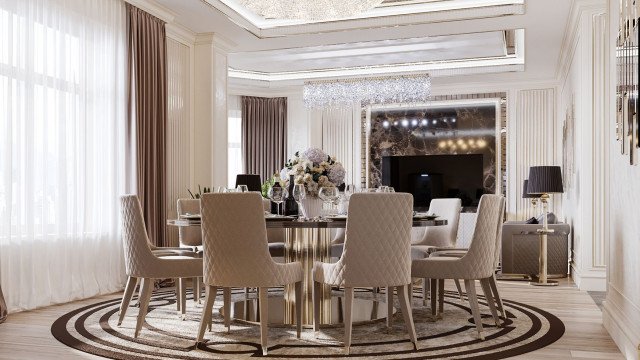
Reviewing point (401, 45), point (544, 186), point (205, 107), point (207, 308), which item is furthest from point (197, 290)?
point (401, 45)

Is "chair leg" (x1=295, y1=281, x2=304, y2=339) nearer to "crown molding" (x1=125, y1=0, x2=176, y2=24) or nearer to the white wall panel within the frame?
the white wall panel

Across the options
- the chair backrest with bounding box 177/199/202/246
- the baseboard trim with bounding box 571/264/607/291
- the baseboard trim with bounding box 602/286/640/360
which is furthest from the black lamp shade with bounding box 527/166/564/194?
the chair backrest with bounding box 177/199/202/246

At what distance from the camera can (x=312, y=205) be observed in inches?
173

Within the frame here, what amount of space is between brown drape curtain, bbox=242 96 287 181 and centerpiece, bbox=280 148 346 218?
6.08 metres

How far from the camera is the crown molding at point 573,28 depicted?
5.99m

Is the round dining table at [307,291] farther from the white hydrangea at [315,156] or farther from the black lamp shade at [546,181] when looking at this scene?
the black lamp shade at [546,181]

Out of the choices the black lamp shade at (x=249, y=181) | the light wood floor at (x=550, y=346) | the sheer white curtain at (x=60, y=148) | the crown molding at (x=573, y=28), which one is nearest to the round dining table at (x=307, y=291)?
the light wood floor at (x=550, y=346)

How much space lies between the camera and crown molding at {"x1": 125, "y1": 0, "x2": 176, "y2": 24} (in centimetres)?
618

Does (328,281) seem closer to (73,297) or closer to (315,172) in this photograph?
(315,172)

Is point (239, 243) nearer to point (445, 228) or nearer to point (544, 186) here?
point (445, 228)

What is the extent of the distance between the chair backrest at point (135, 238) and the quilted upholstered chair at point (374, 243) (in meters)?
1.31

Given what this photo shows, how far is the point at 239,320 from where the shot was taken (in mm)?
4465

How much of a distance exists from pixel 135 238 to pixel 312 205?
3.92 feet

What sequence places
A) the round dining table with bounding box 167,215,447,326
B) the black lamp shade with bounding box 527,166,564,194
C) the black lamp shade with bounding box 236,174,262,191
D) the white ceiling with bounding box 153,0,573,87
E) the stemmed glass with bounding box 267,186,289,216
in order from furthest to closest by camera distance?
the black lamp shade with bounding box 236,174,262,191, the black lamp shade with bounding box 527,166,564,194, the white ceiling with bounding box 153,0,573,87, the stemmed glass with bounding box 267,186,289,216, the round dining table with bounding box 167,215,447,326
